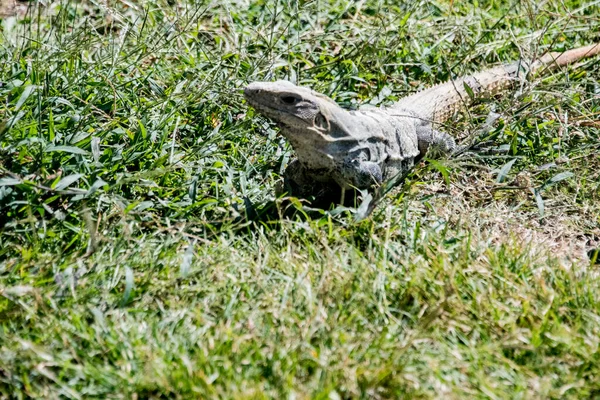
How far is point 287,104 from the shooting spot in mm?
4555

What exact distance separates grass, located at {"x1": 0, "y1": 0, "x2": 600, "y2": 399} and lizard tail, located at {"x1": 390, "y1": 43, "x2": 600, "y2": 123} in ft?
0.59

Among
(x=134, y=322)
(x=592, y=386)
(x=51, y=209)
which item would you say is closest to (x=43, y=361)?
(x=134, y=322)

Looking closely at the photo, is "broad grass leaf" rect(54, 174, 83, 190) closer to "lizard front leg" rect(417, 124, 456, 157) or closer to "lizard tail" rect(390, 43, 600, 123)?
"lizard tail" rect(390, 43, 600, 123)

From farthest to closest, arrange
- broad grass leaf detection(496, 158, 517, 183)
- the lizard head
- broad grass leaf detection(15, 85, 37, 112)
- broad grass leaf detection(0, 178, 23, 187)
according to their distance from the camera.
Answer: broad grass leaf detection(496, 158, 517, 183) < broad grass leaf detection(15, 85, 37, 112) < the lizard head < broad grass leaf detection(0, 178, 23, 187)

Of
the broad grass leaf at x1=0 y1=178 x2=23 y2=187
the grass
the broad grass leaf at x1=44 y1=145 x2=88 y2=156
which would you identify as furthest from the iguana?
the broad grass leaf at x1=0 y1=178 x2=23 y2=187

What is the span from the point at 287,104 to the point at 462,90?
190cm

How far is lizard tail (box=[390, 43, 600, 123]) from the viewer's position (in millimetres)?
5672

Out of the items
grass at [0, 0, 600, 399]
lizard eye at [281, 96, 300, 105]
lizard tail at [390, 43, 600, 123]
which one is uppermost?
lizard eye at [281, 96, 300, 105]

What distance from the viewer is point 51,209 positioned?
4.38 metres

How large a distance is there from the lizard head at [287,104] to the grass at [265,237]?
468mm

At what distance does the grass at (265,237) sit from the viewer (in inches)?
135

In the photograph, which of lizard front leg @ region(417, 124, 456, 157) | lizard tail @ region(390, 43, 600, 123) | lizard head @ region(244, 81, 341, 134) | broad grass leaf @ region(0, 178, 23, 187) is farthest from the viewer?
lizard tail @ region(390, 43, 600, 123)

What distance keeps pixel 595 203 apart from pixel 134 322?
9.51 ft

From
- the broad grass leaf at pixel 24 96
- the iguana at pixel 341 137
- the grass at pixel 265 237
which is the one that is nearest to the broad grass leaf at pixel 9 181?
the grass at pixel 265 237
